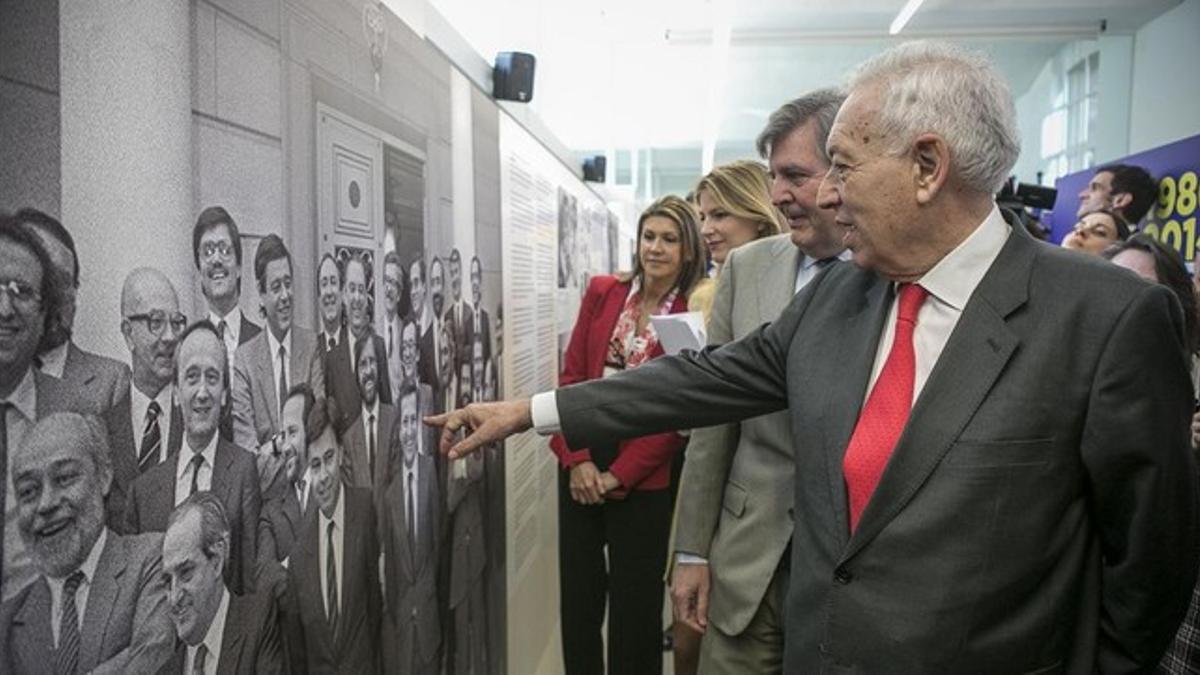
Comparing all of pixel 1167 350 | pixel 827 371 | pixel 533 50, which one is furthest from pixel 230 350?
pixel 533 50

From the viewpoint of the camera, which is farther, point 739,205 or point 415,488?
point 739,205

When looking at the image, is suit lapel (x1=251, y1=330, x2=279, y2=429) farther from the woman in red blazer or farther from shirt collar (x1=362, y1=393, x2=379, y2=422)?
the woman in red blazer

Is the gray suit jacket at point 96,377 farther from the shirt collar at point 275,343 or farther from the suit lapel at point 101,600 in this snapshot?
the shirt collar at point 275,343

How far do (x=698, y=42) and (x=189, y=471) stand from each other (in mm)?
7843

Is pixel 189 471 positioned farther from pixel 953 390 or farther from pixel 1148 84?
pixel 1148 84

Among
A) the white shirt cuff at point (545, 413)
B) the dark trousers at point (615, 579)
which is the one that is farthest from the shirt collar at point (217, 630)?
the dark trousers at point (615, 579)

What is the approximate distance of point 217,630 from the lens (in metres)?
1.02

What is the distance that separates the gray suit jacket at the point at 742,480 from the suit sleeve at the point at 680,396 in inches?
7.0

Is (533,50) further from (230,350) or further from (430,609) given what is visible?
(230,350)

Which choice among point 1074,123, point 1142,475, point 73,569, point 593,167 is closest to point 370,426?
point 73,569

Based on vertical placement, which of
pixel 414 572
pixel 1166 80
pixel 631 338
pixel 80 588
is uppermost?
pixel 1166 80

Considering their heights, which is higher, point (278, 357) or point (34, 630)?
point (278, 357)

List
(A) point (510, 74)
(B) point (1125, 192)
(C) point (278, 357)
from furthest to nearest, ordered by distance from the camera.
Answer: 1. (B) point (1125, 192)
2. (A) point (510, 74)
3. (C) point (278, 357)

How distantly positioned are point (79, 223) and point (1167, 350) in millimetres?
1287
